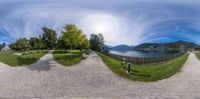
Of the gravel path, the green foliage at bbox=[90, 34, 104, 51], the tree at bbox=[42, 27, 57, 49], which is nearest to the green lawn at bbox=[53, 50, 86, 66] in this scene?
the green foliage at bbox=[90, 34, 104, 51]

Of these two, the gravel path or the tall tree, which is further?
the tall tree

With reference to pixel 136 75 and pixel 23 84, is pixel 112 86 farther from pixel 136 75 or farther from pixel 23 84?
pixel 23 84

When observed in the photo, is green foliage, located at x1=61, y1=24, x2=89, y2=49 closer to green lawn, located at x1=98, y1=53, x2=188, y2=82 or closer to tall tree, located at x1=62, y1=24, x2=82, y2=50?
tall tree, located at x1=62, y1=24, x2=82, y2=50

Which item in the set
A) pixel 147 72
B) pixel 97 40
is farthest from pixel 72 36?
pixel 147 72

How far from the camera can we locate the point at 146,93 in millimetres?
15383

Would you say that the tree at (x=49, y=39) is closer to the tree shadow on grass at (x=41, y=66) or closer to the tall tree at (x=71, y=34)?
the tall tree at (x=71, y=34)

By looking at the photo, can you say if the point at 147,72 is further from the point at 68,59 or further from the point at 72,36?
the point at 72,36

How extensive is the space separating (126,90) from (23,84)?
24.9 feet

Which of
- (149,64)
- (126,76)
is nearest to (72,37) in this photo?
(149,64)

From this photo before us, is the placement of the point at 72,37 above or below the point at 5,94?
above

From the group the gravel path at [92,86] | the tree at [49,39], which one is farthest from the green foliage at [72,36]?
the tree at [49,39]

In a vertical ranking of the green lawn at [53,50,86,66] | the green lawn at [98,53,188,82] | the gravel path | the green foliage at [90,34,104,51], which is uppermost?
the green foliage at [90,34,104,51]

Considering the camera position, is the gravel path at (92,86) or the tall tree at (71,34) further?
the tall tree at (71,34)

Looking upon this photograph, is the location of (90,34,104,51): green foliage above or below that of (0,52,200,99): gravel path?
above
